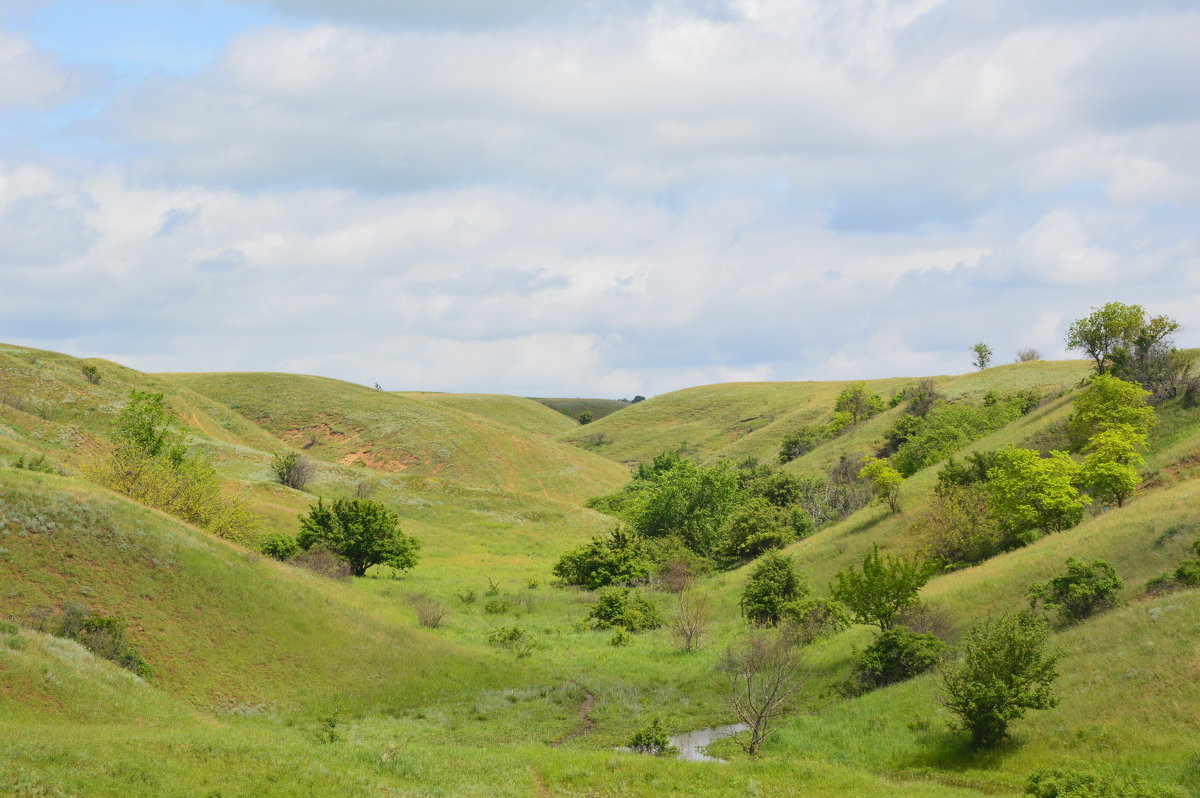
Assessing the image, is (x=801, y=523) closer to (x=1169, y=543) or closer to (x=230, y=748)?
(x=1169, y=543)

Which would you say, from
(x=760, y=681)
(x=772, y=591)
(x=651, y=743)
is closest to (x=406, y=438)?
(x=772, y=591)

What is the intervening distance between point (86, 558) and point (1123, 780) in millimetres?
33476

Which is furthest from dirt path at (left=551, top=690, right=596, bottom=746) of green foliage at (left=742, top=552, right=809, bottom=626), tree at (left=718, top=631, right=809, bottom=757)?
→ green foliage at (left=742, top=552, right=809, bottom=626)

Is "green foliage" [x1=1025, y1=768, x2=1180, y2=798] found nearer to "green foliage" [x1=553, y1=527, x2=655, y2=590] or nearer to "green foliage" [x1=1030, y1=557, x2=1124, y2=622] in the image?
"green foliage" [x1=1030, y1=557, x2=1124, y2=622]

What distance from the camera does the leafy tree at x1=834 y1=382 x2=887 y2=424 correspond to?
126169 mm

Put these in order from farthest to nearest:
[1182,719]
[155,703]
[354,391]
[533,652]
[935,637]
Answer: [354,391], [533,652], [935,637], [155,703], [1182,719]

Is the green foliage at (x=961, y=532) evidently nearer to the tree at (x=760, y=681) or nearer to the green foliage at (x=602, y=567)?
the tree at (x=760, y=681)

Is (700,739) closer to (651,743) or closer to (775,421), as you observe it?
(651,743)

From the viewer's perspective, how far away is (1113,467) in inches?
1705

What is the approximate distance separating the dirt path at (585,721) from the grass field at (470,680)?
12 centimetres

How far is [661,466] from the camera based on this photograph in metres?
120

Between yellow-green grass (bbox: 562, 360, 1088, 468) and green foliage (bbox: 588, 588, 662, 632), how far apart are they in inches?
2320

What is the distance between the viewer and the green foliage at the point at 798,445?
120125 mm

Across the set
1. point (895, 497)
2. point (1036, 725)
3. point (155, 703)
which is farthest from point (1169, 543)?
point (155, 703)
